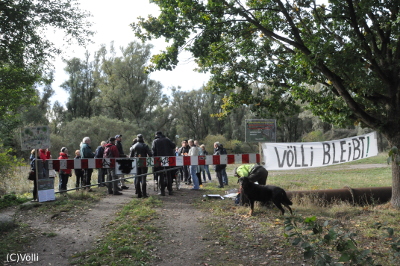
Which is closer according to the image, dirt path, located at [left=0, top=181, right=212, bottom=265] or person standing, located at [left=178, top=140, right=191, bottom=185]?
dirt path, located at [left=0, top=181, right=212, bottom=265]

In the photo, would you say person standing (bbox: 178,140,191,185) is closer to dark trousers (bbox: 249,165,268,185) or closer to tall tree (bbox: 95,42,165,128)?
dark trousers (bbox: 249,165,268,185)

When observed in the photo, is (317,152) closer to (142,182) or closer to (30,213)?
(142,182)

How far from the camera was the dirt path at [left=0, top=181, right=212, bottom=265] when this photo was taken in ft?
21.5

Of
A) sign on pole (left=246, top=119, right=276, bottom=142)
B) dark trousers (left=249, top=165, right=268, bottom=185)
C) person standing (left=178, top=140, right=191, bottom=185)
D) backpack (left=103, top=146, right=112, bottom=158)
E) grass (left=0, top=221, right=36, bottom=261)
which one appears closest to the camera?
grass (left=0, top=221, right=36, bottom=261)

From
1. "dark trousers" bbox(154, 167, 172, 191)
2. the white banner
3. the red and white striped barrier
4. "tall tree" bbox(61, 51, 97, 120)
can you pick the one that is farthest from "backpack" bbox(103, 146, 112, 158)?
"tall tree" bbox(61, 51, 97, 120)

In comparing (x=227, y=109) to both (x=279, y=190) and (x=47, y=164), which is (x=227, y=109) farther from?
(x=47, y=164)

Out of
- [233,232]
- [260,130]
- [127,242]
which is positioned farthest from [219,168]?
[127,242]

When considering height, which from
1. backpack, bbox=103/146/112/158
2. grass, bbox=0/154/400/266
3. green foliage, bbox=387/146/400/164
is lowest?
grass, bbox=0/154/400/266

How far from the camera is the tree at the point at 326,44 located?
9617 millimetres

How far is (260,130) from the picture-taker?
12039 mm

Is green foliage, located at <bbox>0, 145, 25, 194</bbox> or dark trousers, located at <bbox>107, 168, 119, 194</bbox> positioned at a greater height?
green foliage, located at <bbox>0, 145, 25, 194</bbox>

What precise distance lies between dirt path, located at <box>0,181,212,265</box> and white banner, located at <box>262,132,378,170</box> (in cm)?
316

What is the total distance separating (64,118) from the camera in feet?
188

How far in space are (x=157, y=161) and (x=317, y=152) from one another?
17.4ft
